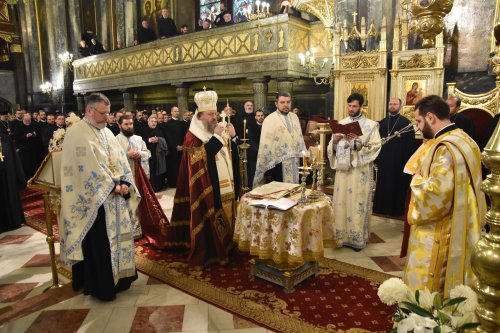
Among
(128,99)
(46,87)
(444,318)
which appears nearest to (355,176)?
(444,318)

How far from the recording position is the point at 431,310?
1283 millimetres

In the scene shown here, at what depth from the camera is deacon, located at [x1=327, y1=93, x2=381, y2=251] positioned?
4465 mm

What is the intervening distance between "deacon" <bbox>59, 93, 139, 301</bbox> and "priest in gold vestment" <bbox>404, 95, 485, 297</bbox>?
2.48 metres

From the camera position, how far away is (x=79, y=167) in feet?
10.8

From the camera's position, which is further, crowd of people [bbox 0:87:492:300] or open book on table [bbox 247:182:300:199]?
open book on table [bbox 247:182:300:199]

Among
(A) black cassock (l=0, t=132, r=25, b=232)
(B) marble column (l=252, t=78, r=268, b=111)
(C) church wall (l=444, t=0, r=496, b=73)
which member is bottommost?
(A) black cassock (l=0, t=132, r=25, b=232)

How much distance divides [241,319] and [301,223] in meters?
0.93

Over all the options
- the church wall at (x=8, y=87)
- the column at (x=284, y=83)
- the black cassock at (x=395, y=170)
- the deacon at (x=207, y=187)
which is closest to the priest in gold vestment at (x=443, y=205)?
the deacon at (x=207, y=187)

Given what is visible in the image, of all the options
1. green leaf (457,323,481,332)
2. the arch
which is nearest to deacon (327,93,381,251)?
the arch

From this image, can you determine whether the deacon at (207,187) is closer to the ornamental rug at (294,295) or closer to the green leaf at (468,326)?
the ornamental rug at (294,295)

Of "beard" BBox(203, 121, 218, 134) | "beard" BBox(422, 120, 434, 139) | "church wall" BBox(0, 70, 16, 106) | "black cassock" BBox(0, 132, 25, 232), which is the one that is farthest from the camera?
"church wall" BBox(0, 70, 16, 106)

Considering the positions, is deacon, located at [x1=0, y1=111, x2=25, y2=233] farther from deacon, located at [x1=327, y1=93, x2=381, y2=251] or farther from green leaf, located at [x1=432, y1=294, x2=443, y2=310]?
green leaf, located at [x1=432, y1=294, x2=443, y2=310]

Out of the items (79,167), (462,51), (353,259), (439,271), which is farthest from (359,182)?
(462,51)

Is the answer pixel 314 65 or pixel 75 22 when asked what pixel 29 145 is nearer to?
pixel 314 65
